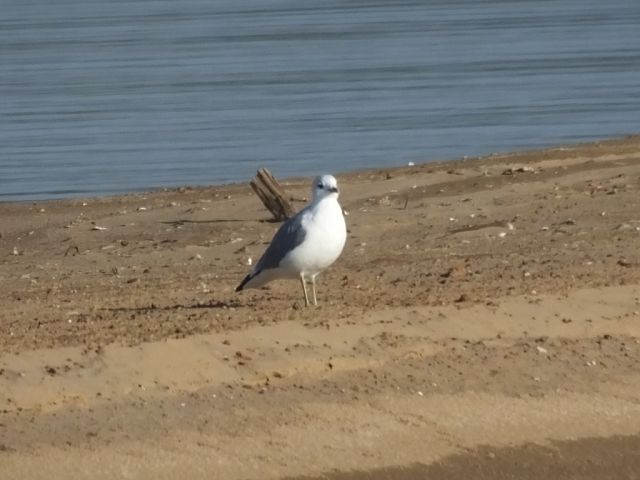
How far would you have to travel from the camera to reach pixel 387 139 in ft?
77.8

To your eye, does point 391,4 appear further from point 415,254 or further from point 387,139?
point 415,254

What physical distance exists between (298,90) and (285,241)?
20.4m

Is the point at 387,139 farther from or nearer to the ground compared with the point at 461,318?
farther from the ground

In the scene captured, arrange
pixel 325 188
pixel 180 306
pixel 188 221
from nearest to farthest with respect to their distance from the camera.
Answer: pixel 325 188
pixel 180 306
pixel 188 221

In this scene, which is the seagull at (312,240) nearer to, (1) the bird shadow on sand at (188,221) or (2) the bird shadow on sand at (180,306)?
(2) the bird shadow on sand at (180,306)

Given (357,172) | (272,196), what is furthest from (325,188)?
(357,172)

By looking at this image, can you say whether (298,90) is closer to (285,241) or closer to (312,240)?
(285,241)

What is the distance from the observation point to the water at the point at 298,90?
2262cm

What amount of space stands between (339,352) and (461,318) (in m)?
0.92

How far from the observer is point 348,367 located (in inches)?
364

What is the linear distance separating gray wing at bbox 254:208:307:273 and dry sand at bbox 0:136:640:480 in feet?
0.98

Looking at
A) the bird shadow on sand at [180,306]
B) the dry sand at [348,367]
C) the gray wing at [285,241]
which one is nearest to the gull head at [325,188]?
the gray wing at [285,241]

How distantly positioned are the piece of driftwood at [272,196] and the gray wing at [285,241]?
4.57m

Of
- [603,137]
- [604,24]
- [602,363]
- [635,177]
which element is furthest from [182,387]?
[604,24]
